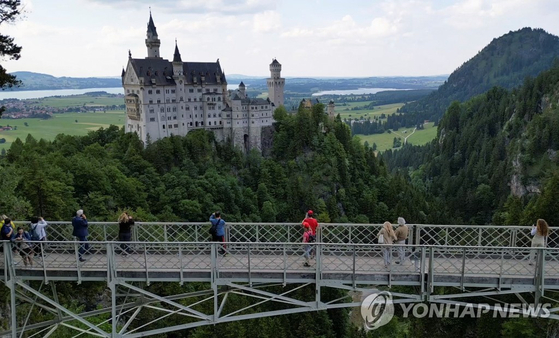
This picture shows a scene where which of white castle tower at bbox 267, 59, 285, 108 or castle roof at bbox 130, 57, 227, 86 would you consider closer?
castle roof at bbox 130, 57, 227, 86

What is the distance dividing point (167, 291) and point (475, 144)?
108 metres

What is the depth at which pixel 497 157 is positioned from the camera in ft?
349

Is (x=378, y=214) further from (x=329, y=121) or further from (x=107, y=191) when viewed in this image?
(x=107, y=191)

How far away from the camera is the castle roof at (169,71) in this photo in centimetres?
7944

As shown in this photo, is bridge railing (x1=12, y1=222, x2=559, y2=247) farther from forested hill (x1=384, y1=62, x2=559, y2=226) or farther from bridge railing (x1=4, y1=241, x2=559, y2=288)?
forested hill (x1=384, y1=62, x2=559, y2=226)

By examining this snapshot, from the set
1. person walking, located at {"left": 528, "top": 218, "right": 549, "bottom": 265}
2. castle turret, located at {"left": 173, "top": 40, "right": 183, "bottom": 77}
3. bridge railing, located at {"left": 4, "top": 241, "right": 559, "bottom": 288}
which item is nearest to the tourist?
bridge railing, located at {"left": 4, "top": 241, "right": 559, "bottom": 288}

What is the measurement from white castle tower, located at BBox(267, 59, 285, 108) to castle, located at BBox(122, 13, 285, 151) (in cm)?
1116

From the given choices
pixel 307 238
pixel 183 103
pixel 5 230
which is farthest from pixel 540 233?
pixel 183 103

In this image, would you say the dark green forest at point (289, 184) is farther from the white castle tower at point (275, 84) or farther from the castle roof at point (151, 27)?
the castle roof at point (151, 27)

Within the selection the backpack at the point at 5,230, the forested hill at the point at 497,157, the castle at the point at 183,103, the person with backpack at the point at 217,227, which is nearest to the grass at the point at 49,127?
the castle at the point at 183,103

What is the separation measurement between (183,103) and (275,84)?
24.2m

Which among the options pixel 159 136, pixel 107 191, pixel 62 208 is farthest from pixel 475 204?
pixel 62 208

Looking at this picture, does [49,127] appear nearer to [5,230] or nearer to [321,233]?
[5,230]

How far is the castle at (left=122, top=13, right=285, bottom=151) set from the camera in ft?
259
